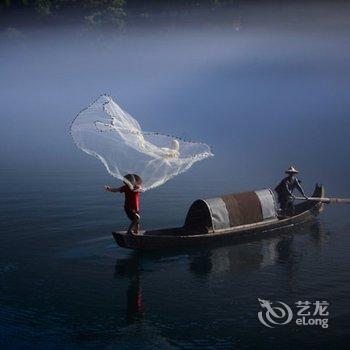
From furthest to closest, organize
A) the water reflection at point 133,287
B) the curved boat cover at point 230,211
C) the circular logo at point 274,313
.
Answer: the curved boat cover at point 230,211 < the water reflection at point 133,287 < the circular logo at point 274,313

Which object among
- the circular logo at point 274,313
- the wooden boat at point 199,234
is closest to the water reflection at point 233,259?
the wooden boat at point 199,234

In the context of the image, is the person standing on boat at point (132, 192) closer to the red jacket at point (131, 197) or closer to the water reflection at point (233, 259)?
the red jacket at point (131, 197)

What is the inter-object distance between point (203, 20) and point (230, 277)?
127980 millimetres

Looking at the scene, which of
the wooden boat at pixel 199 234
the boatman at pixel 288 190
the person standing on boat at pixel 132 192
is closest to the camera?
the person standing on boat at pixel 132 192

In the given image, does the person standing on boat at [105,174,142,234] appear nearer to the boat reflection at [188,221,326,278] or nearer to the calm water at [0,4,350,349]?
the calm water at [0,4,350,349]

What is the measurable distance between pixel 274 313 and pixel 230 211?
838 centimetres

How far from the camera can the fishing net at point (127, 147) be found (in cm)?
2256

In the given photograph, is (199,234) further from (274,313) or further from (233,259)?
(274,313)

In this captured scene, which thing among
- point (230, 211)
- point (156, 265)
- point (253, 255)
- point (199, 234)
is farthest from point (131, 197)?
point (253, 255)

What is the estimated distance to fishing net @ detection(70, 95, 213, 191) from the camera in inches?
888

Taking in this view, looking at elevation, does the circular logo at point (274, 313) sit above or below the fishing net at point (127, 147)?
below

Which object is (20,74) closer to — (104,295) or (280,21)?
(280,21)

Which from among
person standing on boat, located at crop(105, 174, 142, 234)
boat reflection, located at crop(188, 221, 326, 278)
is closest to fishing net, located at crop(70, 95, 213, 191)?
person standing on boat, located at crop(105, 174, 142, 234)

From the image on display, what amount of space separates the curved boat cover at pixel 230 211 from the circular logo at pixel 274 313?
22.2 ft
